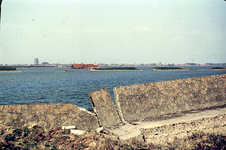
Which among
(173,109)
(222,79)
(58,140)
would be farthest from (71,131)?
(222,79)

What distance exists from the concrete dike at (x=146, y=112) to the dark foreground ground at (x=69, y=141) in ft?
0.78

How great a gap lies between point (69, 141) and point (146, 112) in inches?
85.0

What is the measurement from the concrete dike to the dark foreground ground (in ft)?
0.78

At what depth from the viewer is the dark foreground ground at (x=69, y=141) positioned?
2947 mm

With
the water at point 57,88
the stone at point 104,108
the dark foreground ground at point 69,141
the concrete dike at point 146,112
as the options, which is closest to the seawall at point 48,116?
the concrete dike at point 146,112

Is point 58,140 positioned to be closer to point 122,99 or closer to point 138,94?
point 122,99

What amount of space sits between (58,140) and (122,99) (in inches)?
75.6

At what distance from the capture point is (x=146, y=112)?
496 centimetres

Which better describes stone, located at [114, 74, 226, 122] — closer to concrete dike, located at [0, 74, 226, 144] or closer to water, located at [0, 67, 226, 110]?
concrete dike, located at [0, 74, 226, 144]

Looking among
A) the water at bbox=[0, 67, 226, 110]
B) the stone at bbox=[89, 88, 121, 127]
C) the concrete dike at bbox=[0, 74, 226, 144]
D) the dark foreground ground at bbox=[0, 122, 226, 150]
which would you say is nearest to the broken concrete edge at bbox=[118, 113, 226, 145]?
the concrete dike at bbox=[0, 74, 226, 144]

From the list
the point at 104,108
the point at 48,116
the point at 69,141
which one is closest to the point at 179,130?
the point at 104,108

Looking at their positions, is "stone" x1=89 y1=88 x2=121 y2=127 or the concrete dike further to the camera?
"stone" x1=89 y1=88 x2=121 y2=127

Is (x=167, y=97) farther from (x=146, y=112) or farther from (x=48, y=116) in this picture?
(x=48, y=116)

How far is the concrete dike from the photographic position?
13.2ft
